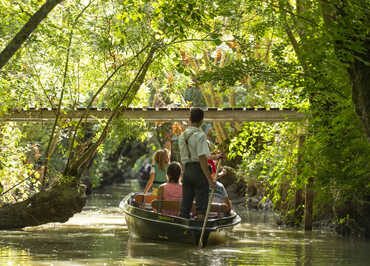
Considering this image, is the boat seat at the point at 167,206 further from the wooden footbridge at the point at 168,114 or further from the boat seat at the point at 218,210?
the wooden footbridge at the point at 168,114

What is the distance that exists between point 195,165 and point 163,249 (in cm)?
151

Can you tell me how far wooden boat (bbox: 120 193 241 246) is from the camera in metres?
10.4

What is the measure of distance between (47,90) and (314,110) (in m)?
5.40

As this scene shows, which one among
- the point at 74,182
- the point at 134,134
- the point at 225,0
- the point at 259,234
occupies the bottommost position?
the point at 259,234

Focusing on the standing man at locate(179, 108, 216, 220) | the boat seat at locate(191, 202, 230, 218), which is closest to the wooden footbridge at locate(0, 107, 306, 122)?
the boat seat at locate(191, 202, 230, 218)

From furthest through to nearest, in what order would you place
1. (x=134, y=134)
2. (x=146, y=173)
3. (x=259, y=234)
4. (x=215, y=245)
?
(x=146, y=173), (x=134, y=134), (x=259, y=234), (x=215, y=245)

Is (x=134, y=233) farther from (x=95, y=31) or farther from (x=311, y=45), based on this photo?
(x=311, y=45)

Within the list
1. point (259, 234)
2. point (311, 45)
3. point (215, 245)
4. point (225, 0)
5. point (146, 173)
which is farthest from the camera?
point (146, 173)

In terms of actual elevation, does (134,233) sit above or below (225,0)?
Answer: below

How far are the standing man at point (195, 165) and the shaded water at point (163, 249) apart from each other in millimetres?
762

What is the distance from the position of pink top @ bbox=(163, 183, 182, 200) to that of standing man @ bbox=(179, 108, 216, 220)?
665 mm

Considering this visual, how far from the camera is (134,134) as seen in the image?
1492cm

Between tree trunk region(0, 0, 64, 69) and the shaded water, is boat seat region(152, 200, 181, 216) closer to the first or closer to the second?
the shaded water

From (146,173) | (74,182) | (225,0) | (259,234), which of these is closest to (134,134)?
(74,182)
